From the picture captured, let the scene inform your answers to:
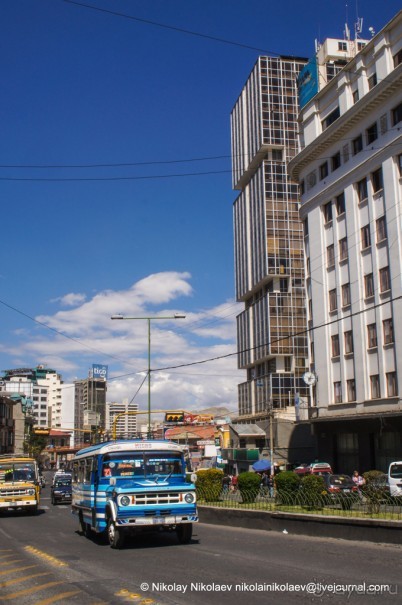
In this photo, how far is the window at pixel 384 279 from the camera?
41.7m

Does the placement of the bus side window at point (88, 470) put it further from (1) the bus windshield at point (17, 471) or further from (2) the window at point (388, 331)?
(2) the window at point (388, 331)

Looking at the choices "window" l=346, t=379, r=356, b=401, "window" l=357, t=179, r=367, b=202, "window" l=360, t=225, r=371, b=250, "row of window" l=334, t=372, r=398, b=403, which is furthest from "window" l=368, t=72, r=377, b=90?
"window" l=346, t=379, r=356, b=401

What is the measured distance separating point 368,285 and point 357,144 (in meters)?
9.66

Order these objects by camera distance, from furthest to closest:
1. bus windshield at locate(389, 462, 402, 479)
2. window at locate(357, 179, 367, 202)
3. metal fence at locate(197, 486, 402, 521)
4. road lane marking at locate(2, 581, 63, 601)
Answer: window at locate(357, 179, 367, 202), bus windshield at locate(389, 462, 402, 479), metal fence at locate(197, 486, 402, 521), road lane marking at locate(2, 581, 63, 601)

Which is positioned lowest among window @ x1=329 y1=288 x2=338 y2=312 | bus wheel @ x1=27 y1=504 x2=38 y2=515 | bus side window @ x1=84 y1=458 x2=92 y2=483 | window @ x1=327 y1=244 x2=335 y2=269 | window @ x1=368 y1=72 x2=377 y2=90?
bus wheel @ x1=27 y1=504 x2=38 y2=515

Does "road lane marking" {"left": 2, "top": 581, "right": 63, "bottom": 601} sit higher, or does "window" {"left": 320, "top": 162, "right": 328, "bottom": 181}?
"window" {"left": 320, "top": 162, "right": 328, "bottom": 181}

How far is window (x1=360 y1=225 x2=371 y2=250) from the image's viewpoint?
4406cm

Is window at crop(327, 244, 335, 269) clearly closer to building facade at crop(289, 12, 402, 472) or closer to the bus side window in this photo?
building facade at crop(289, 12, 402, 472)

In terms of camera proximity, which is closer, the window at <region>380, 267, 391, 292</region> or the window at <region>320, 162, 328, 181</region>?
the window at <region>380, 267, 391, 292</region>

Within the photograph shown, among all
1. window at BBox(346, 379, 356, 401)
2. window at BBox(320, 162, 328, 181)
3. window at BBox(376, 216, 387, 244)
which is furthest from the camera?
window at BBox(320, 162, 328, 181)

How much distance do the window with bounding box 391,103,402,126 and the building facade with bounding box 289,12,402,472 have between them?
2.4 inches

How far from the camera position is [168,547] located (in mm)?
14938

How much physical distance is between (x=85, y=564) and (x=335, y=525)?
249 inches

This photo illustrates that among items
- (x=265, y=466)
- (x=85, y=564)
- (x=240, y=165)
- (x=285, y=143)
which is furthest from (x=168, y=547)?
(x=240, y=165)
